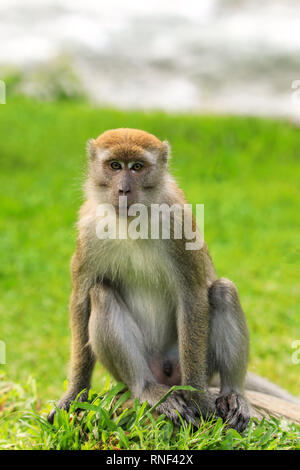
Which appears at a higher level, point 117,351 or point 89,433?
point 117,351

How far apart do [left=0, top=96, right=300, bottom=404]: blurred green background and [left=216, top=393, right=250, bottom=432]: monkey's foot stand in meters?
1.64

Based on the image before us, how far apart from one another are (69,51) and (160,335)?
21.5 meters

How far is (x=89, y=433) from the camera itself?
3889 millimetres

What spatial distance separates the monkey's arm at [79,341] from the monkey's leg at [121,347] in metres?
0.13

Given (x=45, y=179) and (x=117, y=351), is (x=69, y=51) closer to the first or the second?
(x=45, y=179)

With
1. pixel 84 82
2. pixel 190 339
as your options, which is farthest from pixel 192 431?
pixel 84 82

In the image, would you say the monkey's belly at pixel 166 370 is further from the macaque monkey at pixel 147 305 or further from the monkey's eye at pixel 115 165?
the monkey's eye at pixel 115 165

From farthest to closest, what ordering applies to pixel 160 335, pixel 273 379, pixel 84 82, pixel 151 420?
pixel 84 82 < pixel 273 379 < pixel 160 335 < pixel 151 420

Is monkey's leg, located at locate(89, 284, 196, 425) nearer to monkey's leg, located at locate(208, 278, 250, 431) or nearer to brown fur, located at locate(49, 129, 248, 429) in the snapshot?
brown fur, located at locate(49, 129, 248, 429)

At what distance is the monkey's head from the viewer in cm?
386

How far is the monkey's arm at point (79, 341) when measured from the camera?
13.9 feet

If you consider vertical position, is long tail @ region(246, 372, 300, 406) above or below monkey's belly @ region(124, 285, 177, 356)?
below

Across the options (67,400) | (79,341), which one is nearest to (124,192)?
(79,341)

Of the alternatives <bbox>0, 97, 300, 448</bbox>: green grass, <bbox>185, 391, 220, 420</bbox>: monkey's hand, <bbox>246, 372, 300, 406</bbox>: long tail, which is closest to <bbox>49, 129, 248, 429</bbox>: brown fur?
<bbox>185, 391, 220, 420</bbox>: monkey's hand
